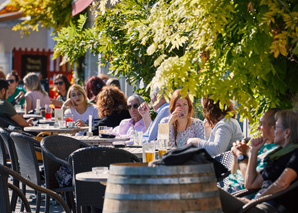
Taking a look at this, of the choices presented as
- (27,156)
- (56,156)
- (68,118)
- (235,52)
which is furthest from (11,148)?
(235,52)

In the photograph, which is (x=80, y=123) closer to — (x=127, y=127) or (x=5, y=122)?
(x=5, y=122)

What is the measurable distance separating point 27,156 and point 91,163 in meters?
1.16

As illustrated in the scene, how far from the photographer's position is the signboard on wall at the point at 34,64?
2548 cm

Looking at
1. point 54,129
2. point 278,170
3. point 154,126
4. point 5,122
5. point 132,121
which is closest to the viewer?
point 278,170

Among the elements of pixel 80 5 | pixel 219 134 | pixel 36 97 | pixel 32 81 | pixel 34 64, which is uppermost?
pixel 80 5

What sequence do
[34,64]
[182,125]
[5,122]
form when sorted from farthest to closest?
[34,64], [5,122], [182,125]

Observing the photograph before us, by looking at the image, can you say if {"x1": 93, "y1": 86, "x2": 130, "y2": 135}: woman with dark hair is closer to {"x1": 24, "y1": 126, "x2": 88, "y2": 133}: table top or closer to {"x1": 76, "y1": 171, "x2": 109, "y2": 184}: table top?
{"x1": 24, "y1": 126, "x2": 88, "y2": 133}: table top

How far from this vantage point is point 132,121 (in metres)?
7.52

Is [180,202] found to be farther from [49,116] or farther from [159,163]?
[49,116]

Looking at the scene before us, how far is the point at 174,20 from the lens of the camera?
468 cm

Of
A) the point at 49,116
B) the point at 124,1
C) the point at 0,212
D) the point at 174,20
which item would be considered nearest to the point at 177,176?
the point at 0,212

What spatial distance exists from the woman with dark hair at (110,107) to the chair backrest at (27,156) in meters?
2.18

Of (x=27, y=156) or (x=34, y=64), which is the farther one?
(x=34, y=64)

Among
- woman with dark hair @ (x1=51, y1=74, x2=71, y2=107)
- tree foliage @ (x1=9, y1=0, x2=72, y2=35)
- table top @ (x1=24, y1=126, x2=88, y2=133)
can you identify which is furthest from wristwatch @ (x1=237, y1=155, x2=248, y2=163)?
tree foliage @ (x1=9, y1=0, x2=72, y2=35)
